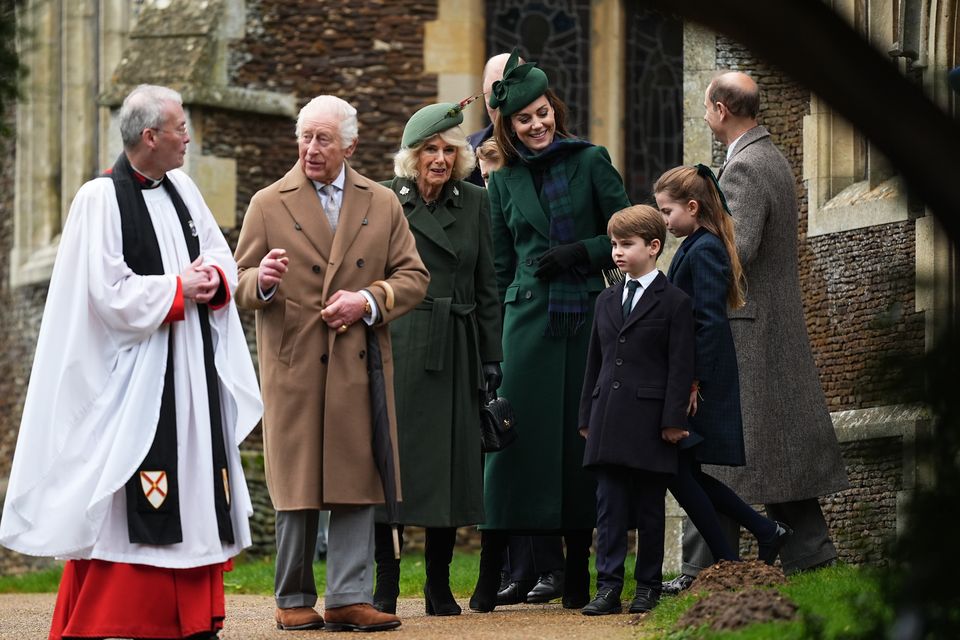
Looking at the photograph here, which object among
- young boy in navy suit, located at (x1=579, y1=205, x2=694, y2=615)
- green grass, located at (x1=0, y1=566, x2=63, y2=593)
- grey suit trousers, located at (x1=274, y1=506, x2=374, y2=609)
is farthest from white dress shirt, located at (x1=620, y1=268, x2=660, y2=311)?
green grass, located at (x1=0, y1=566, x2=63, y2=593)

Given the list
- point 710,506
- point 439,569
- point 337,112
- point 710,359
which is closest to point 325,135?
point 337,112

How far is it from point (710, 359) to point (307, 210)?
1.72 m

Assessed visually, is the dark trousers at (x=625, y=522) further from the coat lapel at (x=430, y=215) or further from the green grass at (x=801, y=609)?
the coat lapel at (x=430, y=215)

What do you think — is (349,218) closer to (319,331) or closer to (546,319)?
(319,331)

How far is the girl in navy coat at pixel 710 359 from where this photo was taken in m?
7.26

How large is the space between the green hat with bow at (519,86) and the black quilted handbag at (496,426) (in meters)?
1.30

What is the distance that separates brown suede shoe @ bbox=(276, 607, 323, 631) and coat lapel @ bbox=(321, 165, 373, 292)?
1.23 m

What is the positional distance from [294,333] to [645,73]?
357 inches

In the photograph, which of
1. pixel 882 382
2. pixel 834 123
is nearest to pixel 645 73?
pixel 834 123

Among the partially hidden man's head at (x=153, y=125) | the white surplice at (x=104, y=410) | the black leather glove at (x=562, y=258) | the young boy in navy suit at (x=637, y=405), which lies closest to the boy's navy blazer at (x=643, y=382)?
the young boy in navy suit at (x=637, y=405)

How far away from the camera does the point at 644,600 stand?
23.4 ft

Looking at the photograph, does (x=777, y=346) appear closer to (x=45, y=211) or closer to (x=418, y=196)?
(x=418, y=196)

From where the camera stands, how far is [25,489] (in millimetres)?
6305

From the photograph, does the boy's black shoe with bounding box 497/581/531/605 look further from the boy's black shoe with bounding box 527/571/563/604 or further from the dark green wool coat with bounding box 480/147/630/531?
the dark green wool coat with bounding box 480/147/630/531
